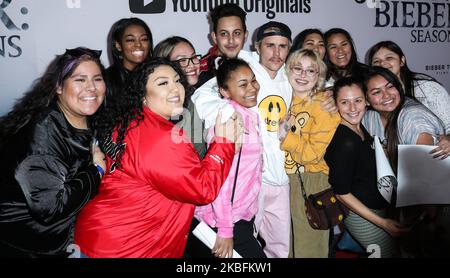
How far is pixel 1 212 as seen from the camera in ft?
4.29

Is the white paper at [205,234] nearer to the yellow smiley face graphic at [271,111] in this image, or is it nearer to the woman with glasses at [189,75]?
the woman with glasses at [189,75]

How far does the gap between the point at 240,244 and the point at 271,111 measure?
65 cm

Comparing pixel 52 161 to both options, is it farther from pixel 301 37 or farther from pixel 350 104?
pixel 301 37

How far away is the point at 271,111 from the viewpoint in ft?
5.67

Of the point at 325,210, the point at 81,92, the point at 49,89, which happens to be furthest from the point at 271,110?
the point at 49,89

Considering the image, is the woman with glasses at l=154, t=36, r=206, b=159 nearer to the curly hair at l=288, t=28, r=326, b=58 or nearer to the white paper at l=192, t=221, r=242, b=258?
the white paper at l=192, t=221, r=242, b=258

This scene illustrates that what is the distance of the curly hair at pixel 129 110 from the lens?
1264 millimetres

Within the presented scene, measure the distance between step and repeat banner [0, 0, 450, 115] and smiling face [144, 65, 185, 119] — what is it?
35.0 inches

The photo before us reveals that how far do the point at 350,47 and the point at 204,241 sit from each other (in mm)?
1427

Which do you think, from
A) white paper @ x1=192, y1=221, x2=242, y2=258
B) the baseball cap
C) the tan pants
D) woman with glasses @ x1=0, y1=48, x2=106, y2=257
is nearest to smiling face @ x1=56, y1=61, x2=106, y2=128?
woman with glasses @ x1=0, y1=48, x2=106, y2=257

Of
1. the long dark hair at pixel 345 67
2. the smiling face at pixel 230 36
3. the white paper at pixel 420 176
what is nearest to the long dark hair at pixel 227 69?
the smiling face at pixel 230 36

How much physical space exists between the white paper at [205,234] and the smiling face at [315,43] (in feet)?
3.84

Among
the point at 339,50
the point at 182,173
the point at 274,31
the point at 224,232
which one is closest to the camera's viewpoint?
the point at 182,173
